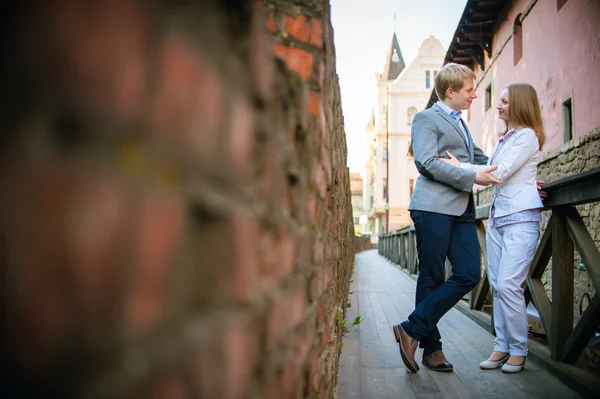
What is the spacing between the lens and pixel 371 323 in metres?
4.84

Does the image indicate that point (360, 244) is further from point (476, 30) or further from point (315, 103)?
point (315, 103)

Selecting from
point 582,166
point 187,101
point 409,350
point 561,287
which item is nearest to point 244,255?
point 187,101

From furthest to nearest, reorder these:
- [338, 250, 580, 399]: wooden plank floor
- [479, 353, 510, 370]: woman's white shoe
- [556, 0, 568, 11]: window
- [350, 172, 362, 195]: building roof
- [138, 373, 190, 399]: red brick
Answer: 1. [350, 172, 362, 195]: building roof
2. [556, 0, 568, 11]: window
3. [479, 353, 510, 370]: woman's white shoe
4. [338, 250, 580, 399]: wooden plank floor
5. [138, 373, 190, 399]: red brick

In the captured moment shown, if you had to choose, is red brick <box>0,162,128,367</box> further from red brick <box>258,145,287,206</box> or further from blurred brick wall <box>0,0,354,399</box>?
red brick <box>258,145,287,206</box>

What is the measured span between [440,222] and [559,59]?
8.04 m

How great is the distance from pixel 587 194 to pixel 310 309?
2.06 m

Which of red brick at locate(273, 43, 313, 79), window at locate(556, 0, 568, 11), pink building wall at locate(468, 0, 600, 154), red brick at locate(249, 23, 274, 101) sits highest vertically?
window at locate(556, 0, 568, 11)

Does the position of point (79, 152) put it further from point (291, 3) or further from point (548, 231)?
point (548, 231)

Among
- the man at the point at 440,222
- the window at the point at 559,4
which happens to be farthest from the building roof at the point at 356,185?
the man at the point at 440,222

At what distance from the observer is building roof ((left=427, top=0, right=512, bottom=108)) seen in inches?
529

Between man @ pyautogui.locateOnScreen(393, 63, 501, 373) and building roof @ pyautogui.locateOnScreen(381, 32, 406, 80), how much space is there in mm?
47166

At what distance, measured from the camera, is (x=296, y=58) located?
1336mm

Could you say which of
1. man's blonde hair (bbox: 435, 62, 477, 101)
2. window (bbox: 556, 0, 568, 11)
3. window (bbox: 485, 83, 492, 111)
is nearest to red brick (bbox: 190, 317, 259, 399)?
man's blonde hair (bbox: 435, 62, 477, 101)

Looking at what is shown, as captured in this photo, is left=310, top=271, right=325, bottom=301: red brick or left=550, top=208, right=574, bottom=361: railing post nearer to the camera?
left=310, top=271, right=325, bottom=301: red brick
